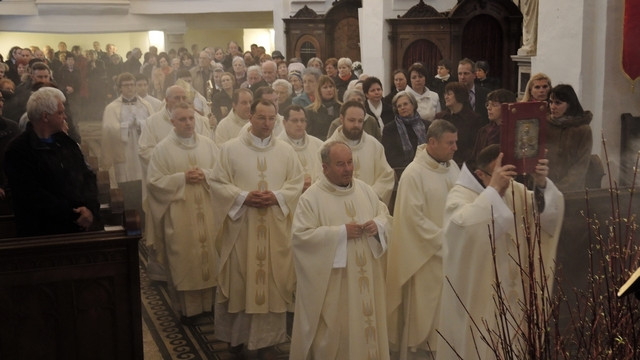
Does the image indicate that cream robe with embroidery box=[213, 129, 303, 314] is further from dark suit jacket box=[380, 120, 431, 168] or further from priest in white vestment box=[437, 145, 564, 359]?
priest in white vestment box=[437, 145, 564, 359]

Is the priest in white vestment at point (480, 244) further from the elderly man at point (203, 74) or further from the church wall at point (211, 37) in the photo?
the church wall at point (211, 37)

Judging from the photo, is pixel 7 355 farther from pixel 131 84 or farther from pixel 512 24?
pixel 512 24

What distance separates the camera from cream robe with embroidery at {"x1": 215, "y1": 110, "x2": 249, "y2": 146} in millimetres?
9023

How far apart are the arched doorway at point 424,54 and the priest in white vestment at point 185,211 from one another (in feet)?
28.1

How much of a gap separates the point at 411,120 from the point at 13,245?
4.29m

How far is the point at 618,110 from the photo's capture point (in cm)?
918

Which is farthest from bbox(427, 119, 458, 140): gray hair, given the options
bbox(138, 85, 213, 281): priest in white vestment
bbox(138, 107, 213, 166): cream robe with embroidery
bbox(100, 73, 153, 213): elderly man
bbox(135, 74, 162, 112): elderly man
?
bbox(135, 74, 162, 112): elderly man

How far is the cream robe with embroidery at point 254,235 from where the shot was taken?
6.98 metres

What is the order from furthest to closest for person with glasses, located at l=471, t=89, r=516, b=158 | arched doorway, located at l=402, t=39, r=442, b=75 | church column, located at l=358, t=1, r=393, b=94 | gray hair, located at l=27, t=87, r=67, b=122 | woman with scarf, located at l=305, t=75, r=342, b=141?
church column, located at l=358, t=1, r=393, b=94 < arched doorway, located at l=402, t=39, r=442, b=75 < woman with scarf, located at l=305, t=75, r=342, b=141 < person with glasses, located at l=471, t=89, r=516, b=158 < gray hair, located at l=27, t=87, r=67, b=122

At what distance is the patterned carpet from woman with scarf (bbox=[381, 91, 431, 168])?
7.38 feet

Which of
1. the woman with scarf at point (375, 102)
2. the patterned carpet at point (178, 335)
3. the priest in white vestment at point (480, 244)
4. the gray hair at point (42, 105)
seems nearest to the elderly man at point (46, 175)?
the gray hair at point (42, 105)

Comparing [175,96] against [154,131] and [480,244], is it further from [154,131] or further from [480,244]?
[480,244]

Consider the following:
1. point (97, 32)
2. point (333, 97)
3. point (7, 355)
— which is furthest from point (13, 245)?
point (97, 32)

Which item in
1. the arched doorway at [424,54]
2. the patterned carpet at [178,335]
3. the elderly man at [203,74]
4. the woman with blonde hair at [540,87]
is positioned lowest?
the patterned carpet at [178,335]
